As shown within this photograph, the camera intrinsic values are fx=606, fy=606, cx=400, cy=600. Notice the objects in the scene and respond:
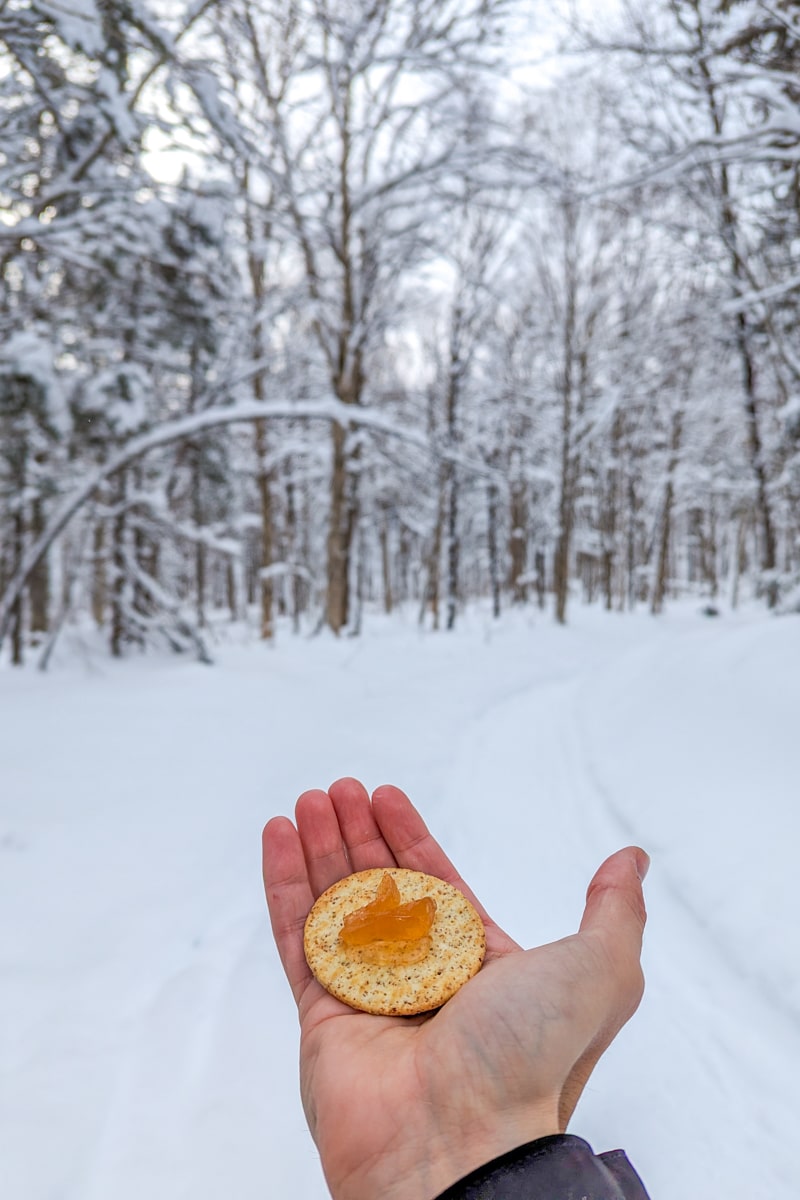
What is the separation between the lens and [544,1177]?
104 cm

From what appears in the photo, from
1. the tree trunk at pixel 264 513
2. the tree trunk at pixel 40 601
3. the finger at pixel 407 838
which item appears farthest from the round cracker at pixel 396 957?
the tree trunk at pixel 264 513

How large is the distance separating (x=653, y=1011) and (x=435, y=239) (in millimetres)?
8791

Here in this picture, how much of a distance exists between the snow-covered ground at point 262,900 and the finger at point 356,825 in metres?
0.51

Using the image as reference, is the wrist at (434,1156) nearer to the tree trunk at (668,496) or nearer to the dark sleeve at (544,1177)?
the dark sleeve at (544,1177)

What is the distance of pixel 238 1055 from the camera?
1730 mm

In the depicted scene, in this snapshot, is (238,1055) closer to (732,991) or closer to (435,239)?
(732,991)

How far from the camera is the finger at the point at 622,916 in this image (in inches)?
52.3

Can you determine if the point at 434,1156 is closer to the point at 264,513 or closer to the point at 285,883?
the point at 285,883

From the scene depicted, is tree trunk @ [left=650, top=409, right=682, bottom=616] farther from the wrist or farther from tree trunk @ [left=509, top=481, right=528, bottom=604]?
the wrist

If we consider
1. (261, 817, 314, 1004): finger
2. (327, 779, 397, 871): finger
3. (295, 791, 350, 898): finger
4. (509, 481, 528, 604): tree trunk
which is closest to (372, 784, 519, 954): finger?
(327, 779, 397, 871): finger

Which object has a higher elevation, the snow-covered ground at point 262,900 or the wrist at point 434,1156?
the wrist at point 434,1156

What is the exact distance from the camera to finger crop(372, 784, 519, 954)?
1975mm

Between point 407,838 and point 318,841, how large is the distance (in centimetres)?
30

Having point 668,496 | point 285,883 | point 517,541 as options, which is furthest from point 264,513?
point 668,496
